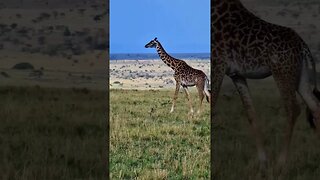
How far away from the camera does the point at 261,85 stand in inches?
129

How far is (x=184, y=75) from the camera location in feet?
13.5

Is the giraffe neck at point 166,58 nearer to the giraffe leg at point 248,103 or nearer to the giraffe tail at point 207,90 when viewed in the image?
the giraffe tail at point 207,90

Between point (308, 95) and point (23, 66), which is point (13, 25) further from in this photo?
point (308, 95)

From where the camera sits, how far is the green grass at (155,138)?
10.9 feet

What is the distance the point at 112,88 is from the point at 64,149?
60 centimetres

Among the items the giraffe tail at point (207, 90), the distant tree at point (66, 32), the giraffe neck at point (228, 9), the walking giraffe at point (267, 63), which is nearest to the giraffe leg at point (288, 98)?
the walking giraffe at point (267, 63)

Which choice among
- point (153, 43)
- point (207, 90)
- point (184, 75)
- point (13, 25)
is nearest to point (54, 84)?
point (13, 25)

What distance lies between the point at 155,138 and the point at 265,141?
82 cm

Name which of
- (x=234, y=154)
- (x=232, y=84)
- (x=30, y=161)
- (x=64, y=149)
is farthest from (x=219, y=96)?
(x=30, y=161)

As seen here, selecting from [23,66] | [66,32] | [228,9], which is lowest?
[23,66]

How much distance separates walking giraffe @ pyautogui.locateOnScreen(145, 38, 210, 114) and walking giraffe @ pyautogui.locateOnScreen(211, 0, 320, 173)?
49 centimetres

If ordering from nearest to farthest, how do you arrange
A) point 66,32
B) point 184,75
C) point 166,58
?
point 166,58, point 66,32, point 184,75

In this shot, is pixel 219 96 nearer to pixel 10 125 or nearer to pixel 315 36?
pixel 315 36

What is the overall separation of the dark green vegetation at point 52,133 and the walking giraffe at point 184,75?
58 centimetres
